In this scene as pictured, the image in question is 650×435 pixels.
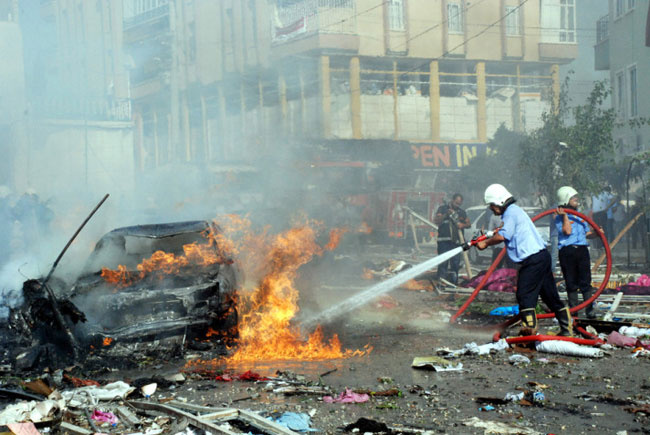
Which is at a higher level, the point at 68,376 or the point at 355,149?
the point at 355,149

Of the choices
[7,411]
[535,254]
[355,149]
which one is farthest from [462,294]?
[355,149]

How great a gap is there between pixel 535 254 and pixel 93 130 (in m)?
21.6

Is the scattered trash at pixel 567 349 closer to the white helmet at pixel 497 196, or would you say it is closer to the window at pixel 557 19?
the white helmet at pixel 497 196

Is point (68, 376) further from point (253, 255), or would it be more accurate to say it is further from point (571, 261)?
point (571, 261)

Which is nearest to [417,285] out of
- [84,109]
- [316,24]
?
[84,109]

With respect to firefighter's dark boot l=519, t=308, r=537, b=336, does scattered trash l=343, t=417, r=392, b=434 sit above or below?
below

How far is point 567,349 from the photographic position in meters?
7.60

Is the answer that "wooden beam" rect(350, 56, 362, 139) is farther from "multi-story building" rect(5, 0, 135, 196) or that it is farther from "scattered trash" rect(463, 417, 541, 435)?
"scattered trash" rect(463, 417, 541, 435)

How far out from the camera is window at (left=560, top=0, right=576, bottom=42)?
130 feet

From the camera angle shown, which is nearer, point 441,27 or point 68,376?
point 68,376

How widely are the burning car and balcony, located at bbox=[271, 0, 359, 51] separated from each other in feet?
87.9

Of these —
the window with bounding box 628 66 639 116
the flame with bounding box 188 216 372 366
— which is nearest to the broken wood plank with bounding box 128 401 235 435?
the flame with bounding box 188 216 372 366

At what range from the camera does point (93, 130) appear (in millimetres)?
26109

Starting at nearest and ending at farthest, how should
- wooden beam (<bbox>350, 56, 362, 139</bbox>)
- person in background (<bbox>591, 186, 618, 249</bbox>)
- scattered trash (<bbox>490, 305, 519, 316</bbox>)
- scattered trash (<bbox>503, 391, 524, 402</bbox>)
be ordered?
scattered trash (<bbox>503, 391, 524, 402</bbox>) < scattered trash (<bbox>490, 305, 519, 316</bbox>) < person in background (<bbox>591, 186, 618, 249</bbox>) < wooden beam (<bbox>350, 56, 362, 139</bbox>)
